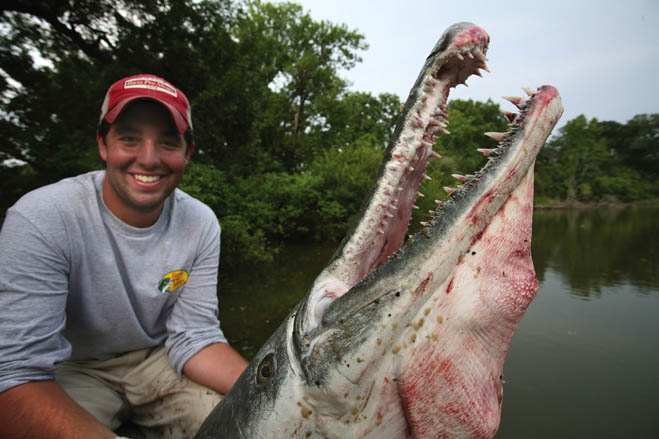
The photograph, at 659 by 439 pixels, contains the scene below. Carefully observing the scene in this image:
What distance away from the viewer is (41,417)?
1376mm

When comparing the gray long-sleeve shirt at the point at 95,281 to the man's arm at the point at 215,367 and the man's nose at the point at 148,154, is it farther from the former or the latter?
the man's nose at the point at 148,154

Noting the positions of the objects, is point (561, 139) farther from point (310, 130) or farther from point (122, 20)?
point (122, 20)

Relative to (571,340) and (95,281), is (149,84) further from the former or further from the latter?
(571,340)

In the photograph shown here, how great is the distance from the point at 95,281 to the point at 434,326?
1.98m

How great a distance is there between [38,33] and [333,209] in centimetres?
923

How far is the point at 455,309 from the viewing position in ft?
3.44

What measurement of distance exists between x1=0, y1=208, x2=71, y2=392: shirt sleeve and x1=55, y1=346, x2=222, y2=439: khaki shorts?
546mm

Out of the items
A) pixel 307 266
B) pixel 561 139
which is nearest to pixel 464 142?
pixel 561 139

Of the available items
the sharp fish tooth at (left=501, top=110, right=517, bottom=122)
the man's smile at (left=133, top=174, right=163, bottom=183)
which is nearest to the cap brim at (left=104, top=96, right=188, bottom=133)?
the man's smile at (left=133, top=174, right=163, bottom=183)

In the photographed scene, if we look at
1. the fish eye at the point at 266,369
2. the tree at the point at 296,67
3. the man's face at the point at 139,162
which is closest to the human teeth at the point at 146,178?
the man's face at the point at 139,162

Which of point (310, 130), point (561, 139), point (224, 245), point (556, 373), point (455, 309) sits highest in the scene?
point (561, 139)

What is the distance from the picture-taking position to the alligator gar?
3.42 feet

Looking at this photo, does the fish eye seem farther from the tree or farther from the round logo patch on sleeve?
the tree

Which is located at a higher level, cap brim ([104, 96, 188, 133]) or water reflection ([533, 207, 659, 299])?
cap brim ([104, 96, 188, 133])
